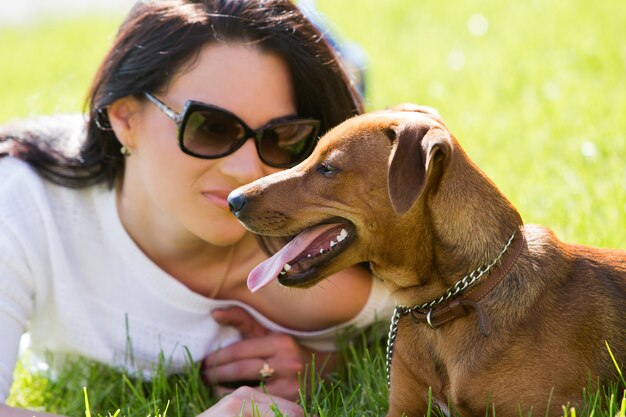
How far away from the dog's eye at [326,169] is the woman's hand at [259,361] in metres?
1.04

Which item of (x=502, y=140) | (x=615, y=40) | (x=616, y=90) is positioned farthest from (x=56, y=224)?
(x=615, y=40)

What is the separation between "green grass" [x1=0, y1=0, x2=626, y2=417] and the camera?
3561 mm

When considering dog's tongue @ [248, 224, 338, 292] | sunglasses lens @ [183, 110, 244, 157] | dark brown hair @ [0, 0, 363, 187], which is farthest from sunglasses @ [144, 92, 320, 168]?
dog's tongue @ [248, 224, 338, 292]

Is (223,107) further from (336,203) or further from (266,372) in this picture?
(266,372)

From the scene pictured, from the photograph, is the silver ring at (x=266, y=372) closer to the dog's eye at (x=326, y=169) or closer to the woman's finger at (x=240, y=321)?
the woman's finger at (x=240, y=321)

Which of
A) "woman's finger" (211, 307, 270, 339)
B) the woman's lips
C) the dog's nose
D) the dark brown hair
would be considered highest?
the dark brown hair

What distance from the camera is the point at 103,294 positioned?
383 centimetres

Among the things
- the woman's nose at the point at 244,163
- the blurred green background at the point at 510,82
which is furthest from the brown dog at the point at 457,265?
the blurred green background at the point at 510,82

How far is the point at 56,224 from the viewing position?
380 centimetres

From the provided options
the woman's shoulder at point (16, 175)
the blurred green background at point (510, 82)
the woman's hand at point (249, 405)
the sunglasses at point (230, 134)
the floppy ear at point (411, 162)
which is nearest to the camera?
the floppy ear at point (411, 162)

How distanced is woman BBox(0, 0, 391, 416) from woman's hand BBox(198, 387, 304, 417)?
389 mm

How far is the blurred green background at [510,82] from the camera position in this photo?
4777 mm

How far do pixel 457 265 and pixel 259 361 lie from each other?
1.16m

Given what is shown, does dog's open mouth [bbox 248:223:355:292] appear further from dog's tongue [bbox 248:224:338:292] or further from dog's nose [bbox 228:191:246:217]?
dog's nose [bbox 228:191:246:217]
